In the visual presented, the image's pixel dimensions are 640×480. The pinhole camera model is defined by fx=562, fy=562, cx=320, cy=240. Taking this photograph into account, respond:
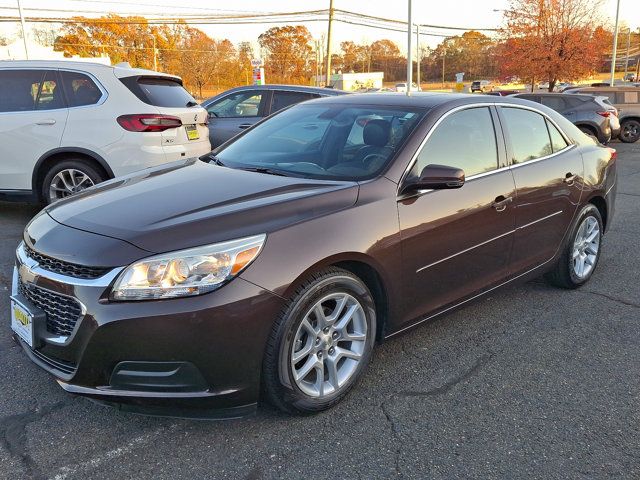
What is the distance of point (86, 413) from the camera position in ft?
9.14

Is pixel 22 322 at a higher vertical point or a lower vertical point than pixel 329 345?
higher

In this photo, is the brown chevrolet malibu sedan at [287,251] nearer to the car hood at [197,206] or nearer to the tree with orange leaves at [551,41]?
the car hood at [197,206]

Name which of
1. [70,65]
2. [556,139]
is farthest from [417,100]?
[70,65]

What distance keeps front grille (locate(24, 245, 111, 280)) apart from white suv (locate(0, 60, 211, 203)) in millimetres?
3827

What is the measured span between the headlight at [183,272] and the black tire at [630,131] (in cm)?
1854

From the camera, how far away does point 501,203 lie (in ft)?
11.8

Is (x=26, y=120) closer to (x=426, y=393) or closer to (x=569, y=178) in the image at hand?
(x=426, y=393)

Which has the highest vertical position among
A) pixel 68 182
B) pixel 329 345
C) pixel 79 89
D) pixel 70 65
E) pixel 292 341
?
pixel 70 65

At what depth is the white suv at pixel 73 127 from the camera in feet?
20.4

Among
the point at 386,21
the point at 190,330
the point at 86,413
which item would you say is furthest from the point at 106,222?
the point at 386,21

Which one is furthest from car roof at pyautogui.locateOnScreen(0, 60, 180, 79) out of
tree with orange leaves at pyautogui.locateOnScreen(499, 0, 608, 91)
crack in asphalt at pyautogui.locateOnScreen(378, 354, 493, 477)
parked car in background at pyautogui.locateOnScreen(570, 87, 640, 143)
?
tree with orange leaves at pyautogui.locateOnScreen(499, 0, 608, 91)

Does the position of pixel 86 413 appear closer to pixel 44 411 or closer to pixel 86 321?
pixel 44 411

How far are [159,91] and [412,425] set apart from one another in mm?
5318

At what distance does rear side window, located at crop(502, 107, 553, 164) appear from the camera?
3.92 m
